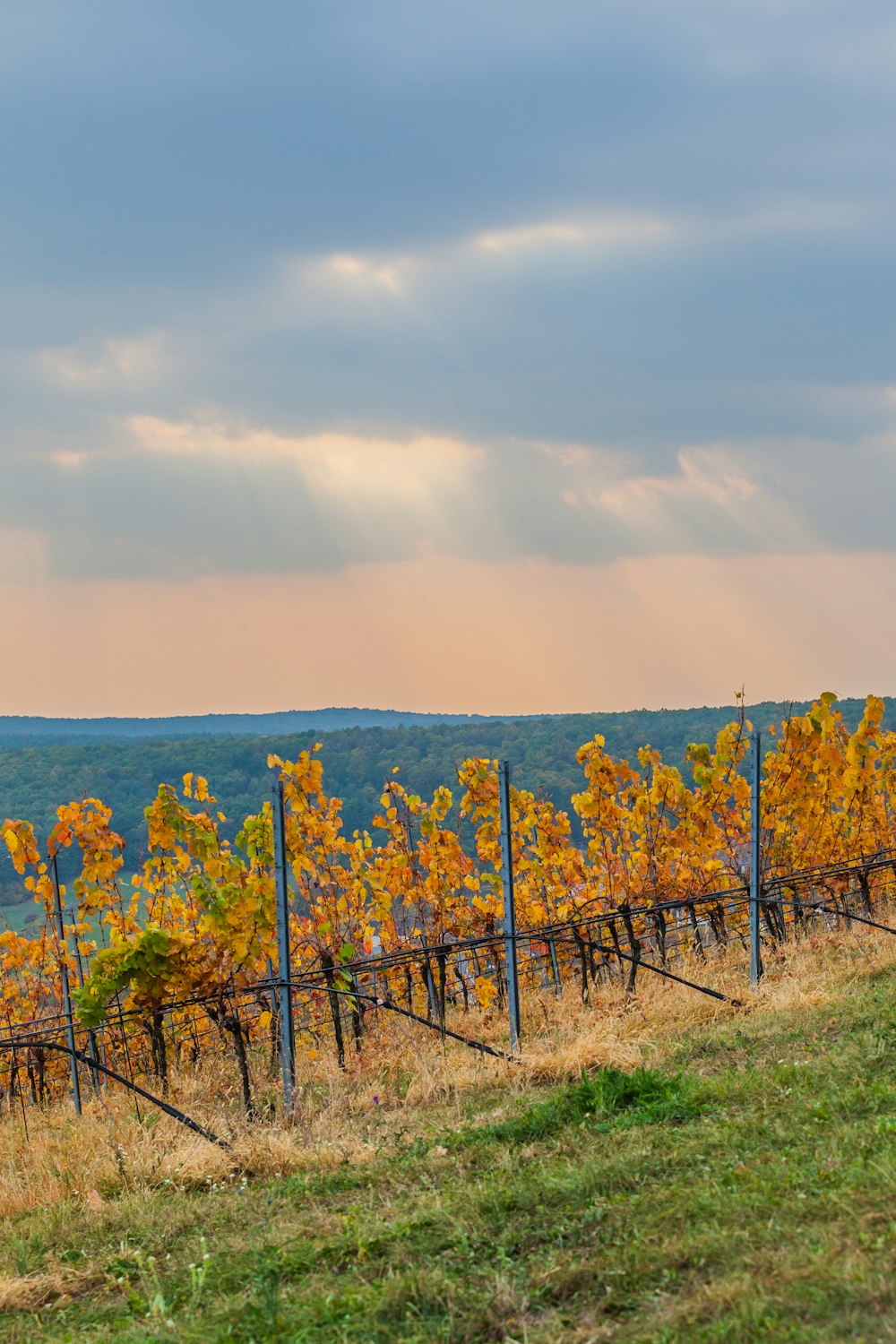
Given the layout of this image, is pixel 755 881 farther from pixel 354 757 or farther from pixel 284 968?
pixel 354 757

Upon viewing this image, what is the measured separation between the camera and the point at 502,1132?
646cm

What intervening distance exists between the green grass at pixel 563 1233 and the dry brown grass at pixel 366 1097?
0.39 m

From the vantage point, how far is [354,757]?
5244 cm

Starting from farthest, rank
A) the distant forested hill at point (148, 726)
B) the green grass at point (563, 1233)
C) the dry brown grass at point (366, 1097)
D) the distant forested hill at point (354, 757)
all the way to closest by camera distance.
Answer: the distant forested hill at point (148, 726)
the distant forested hill at point (354, 757)
the dry brown grass at point (366, 1097)
the green grass at point (563, 1233)

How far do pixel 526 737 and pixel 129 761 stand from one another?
846 inches

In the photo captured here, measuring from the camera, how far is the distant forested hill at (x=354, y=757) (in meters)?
46.5

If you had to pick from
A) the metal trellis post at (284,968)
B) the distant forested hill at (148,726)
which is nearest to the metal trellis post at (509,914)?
the metal trellis post at (284,968)

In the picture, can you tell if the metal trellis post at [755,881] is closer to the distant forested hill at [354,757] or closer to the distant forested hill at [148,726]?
the distant forested hill at [354,757]

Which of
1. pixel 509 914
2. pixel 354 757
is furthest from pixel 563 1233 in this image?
pixel 354 757

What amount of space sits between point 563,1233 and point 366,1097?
3955 millimetres

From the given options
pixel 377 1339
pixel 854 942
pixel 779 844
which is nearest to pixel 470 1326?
pixel 377 1339

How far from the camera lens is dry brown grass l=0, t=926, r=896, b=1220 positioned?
682 centimetres

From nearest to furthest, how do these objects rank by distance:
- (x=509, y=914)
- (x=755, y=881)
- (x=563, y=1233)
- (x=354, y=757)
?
(x=563, y=1233) → (x=509, y=914) → (x=755, y=881) → (x=354, y=757)

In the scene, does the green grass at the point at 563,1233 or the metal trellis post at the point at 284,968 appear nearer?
the green grass at the point at 563,1233
